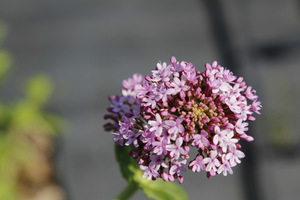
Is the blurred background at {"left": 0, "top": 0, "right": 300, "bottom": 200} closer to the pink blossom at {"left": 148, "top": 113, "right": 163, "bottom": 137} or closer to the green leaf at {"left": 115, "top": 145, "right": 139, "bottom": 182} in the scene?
the green leaf at {"left": 115, "top": 145, "right": 139, "bottom": 182}

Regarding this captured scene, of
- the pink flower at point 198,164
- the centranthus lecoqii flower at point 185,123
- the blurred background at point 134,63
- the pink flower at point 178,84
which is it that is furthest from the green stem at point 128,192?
the blurred background at point 134,63

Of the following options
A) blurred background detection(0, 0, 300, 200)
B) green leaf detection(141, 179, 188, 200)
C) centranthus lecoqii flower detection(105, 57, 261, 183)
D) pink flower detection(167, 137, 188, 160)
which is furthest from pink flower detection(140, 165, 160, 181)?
blurred background detection(0, 0, 300, 200)

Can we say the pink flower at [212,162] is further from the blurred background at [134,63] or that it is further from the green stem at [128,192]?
the blurred background at [134,63]

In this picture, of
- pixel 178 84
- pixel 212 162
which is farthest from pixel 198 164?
pixel 178 84

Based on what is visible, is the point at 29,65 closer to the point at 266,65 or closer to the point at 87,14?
the point at 87,14

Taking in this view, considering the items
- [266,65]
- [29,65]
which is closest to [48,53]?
[29,65]

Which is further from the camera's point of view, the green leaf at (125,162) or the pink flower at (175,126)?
the green leaf at (125,162)
